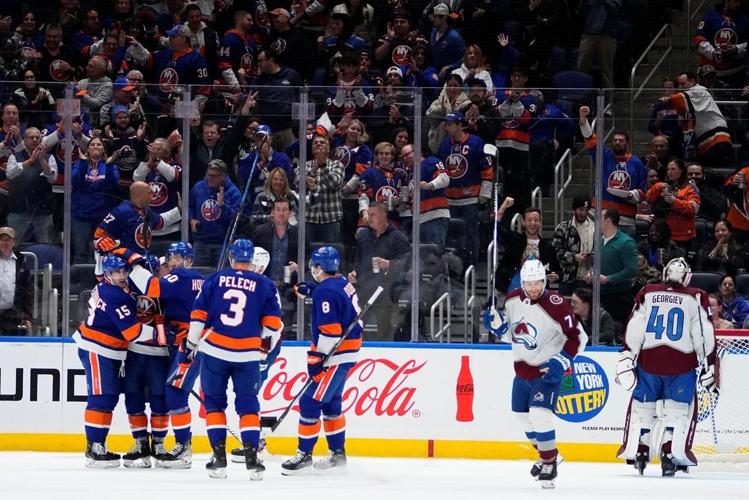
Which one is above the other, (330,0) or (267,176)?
(330,0)

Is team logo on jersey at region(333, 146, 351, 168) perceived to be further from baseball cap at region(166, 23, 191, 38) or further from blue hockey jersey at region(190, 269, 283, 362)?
baseball cap at region(166, 23, 191, 38)

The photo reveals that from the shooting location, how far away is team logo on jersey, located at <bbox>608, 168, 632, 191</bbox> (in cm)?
1124

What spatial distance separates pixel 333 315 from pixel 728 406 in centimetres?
332

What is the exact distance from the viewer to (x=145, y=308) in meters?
9.51

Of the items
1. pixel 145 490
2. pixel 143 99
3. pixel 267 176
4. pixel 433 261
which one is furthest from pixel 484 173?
pixel 145 490

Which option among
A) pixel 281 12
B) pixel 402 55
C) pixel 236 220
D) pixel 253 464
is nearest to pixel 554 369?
pixel 253 464

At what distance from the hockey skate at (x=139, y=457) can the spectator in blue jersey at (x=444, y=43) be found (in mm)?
5709

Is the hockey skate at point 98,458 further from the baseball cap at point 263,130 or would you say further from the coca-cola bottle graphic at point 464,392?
the baseball cap at point 263,130

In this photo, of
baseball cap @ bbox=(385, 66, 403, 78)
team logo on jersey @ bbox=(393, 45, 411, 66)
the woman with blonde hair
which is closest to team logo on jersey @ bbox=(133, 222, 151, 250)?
the woman with blonde hair

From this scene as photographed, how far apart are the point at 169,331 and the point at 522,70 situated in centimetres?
503

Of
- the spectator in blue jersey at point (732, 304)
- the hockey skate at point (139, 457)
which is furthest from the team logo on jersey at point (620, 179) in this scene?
the hockey skate at point (139, 457)

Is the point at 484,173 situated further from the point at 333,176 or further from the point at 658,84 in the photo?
the point at 658,84

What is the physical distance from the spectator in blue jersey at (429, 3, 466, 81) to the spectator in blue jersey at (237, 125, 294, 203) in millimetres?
3242

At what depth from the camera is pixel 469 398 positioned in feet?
36.5
